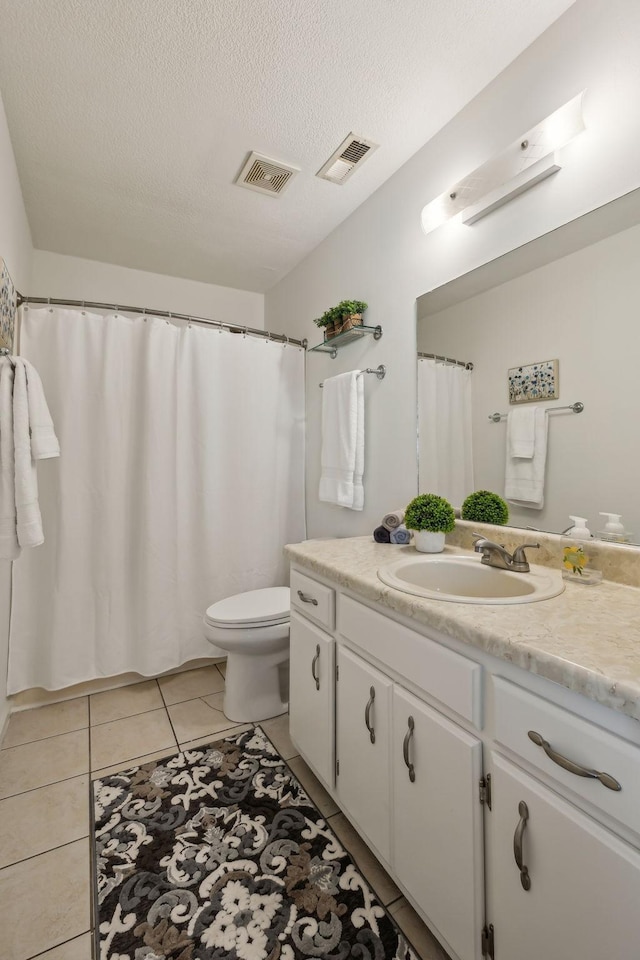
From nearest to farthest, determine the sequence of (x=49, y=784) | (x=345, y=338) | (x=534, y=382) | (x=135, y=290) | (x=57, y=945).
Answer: (x=57, y=945), (x=534, y=382), (x=49, y=784), (x=345, y=338), (x=135, y=290)

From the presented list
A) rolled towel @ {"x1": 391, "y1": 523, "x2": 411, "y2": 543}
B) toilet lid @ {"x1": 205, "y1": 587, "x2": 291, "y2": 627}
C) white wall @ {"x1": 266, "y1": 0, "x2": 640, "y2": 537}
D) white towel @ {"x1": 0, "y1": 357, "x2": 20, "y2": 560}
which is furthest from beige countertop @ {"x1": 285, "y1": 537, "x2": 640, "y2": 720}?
white towel @ {"x1": 0, "y1": 357, "x2": 20, "y2": 560}

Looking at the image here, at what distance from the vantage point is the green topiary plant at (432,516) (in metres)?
1.50

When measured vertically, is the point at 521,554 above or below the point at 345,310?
below

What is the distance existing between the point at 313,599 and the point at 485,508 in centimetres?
67

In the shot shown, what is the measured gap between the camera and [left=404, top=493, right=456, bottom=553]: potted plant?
1506 mm

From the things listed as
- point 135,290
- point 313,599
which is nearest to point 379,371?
point 313,599

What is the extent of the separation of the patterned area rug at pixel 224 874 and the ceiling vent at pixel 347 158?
8.07ft

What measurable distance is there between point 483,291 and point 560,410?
54 cm

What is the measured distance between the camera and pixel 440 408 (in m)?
1.72

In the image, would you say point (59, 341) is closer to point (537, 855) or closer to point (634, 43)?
point (634, 43)

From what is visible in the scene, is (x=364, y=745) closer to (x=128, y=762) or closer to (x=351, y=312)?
(x=128, y=762)

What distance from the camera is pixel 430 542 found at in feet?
5.01

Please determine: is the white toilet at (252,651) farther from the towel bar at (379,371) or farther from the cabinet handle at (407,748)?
the towel bar at (379,371)

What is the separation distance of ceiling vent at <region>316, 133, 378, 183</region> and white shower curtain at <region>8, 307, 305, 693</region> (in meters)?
0.92
